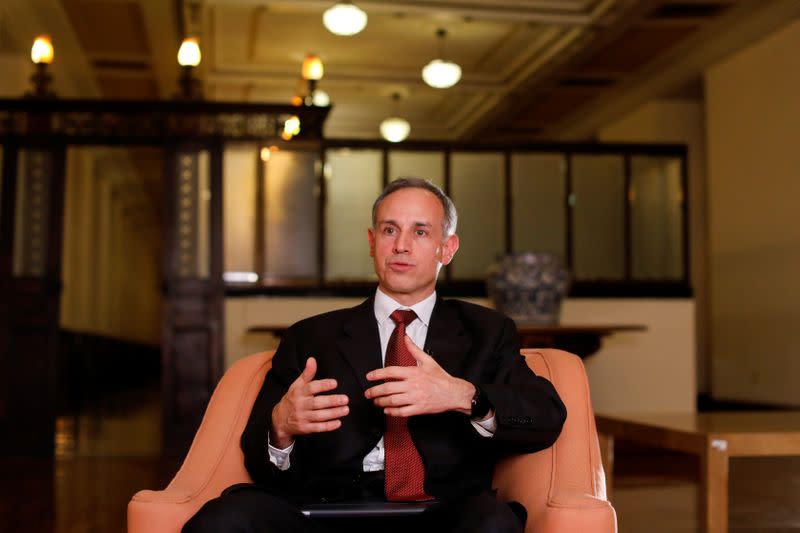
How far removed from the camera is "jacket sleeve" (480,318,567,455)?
191 centimetres

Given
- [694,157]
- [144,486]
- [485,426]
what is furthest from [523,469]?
[694,157]

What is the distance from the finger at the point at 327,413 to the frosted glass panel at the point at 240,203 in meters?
5.23

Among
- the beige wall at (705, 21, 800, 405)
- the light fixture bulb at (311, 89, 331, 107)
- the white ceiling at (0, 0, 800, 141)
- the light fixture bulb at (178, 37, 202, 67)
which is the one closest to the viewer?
the light fixture bulb at (178, 37, 202, 67)

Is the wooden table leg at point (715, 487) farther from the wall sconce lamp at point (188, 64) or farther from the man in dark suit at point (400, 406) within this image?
the wall sconce lamp at point (188, 64)

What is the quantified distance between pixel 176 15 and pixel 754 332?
6.36 meters

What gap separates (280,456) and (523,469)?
20.9 inches

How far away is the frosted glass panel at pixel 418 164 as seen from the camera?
731 centimetres

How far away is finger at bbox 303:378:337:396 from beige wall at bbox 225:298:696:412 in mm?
4863

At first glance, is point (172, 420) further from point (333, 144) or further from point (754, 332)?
point (754, 332)

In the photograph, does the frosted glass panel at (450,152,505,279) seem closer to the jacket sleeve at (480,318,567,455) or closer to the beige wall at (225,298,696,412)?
the beige wall at (225,298,696,412)

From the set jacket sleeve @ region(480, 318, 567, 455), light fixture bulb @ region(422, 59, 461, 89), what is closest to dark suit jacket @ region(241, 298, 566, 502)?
jacket sleeve @ region(480, 318, 567, 455)

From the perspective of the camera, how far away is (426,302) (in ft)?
7.20

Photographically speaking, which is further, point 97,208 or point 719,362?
point 97,208

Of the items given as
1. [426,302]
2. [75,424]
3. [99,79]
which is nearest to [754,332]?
[75,424]
